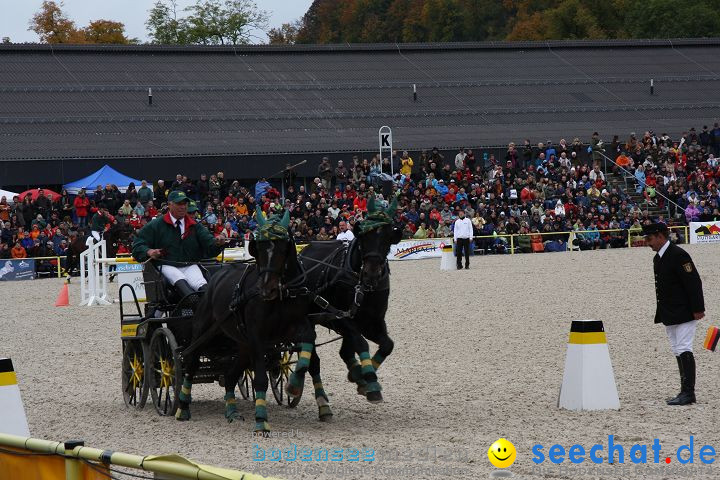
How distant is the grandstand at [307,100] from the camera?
144 ft

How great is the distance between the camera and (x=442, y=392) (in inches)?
471

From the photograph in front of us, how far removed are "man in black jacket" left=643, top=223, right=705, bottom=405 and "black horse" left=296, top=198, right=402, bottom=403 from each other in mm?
2575

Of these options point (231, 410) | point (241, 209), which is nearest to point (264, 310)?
point (231, 410)

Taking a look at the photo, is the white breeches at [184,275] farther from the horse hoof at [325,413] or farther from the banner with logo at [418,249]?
the banner with logo at [418,249]

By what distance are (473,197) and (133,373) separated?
29702 millimetres

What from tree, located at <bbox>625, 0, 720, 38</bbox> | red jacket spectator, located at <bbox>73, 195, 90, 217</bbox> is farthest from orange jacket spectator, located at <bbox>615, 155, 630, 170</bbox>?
tree, located at <bbox>625, 0, 720, 38</bbox>

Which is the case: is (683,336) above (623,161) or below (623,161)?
below

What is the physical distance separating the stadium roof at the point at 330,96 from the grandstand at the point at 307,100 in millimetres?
80

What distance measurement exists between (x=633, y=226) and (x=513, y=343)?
25.9 metres

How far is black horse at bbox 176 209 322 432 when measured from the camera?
9.83m

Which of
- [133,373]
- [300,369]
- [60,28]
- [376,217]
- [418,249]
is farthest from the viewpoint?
[60,28]

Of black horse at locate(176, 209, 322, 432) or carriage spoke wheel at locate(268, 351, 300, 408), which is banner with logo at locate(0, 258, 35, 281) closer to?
carriage spoke wheel at locate(268, 351, 300, 408)

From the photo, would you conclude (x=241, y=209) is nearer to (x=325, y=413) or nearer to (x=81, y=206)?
(x=81, y=206)

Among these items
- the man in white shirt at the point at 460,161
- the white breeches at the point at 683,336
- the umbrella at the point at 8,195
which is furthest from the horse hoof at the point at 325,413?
the man in white shirt at the point at 460,161
